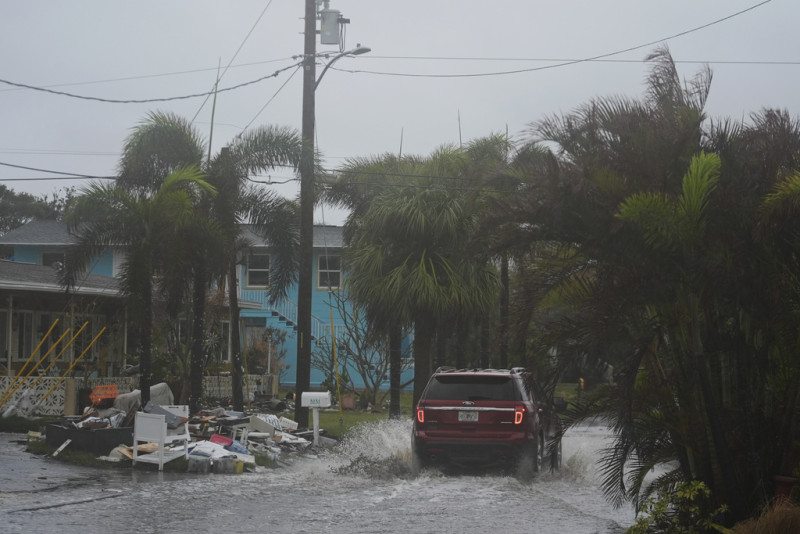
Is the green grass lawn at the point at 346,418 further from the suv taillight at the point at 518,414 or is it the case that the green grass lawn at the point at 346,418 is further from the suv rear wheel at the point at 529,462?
the suv taillight at the point at 518,414

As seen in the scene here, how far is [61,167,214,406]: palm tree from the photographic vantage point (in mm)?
21984

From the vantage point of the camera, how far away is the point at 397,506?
13.7m

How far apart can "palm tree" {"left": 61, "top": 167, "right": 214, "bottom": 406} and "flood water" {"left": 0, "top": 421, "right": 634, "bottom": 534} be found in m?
4.53

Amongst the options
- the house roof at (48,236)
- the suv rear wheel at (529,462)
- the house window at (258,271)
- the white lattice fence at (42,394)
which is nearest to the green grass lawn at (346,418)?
the white lattice fence at (42,394)

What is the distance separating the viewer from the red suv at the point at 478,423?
16.8 metres

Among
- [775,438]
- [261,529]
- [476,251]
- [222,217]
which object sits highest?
[222,217]

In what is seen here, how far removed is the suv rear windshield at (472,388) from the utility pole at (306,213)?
21.0ft

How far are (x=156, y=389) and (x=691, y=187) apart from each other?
1816 cm

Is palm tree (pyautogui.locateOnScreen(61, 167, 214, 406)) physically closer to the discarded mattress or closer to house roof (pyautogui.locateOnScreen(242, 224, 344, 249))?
the discarded mattress

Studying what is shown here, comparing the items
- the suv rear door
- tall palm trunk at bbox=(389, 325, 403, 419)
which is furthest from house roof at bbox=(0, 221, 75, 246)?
the suv rear door

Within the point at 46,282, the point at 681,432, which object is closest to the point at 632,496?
the point at 681,432

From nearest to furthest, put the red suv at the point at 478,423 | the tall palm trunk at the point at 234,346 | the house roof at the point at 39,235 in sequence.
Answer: the red suv at the point at 478,423 < the tall palm trunk at the point at 234,346 < the house roof at the point at 39,235

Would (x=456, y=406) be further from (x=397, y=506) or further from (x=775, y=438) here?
(x=775, y=438)

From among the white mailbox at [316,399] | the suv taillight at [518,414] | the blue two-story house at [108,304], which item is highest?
the blue two-story house at [108,304]
